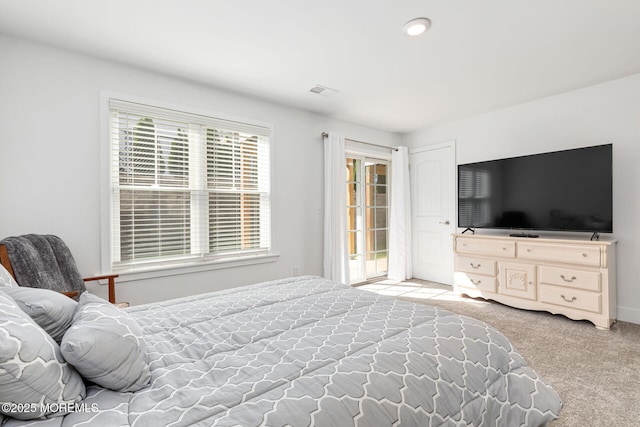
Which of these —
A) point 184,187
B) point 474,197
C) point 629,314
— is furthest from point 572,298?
point 184,187

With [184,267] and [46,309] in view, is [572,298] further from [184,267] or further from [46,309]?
[46,309]

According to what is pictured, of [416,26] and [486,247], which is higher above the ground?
[416,26]

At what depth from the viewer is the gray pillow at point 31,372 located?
794 millimetres

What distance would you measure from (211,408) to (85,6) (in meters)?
2.54

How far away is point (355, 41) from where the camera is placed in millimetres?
2498

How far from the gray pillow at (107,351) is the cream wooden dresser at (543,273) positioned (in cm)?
378

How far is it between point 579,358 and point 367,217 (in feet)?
10.2

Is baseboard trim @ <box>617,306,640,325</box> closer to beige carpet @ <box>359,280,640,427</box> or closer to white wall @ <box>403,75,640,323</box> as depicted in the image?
white wall @ <box>403,75,640,323</box>

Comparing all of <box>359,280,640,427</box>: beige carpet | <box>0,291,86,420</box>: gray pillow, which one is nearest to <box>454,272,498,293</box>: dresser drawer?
<box>359,280,640,427</box>: beige carpet

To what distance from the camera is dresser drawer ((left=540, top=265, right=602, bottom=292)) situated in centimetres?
305

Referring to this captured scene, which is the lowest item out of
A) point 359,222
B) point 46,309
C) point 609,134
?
point 46,309

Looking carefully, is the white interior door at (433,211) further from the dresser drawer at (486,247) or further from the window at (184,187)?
the window at (184,187)

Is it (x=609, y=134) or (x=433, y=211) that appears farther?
(x=433, y=211)

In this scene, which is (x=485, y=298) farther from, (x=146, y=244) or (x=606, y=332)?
(x=146, y=244)
